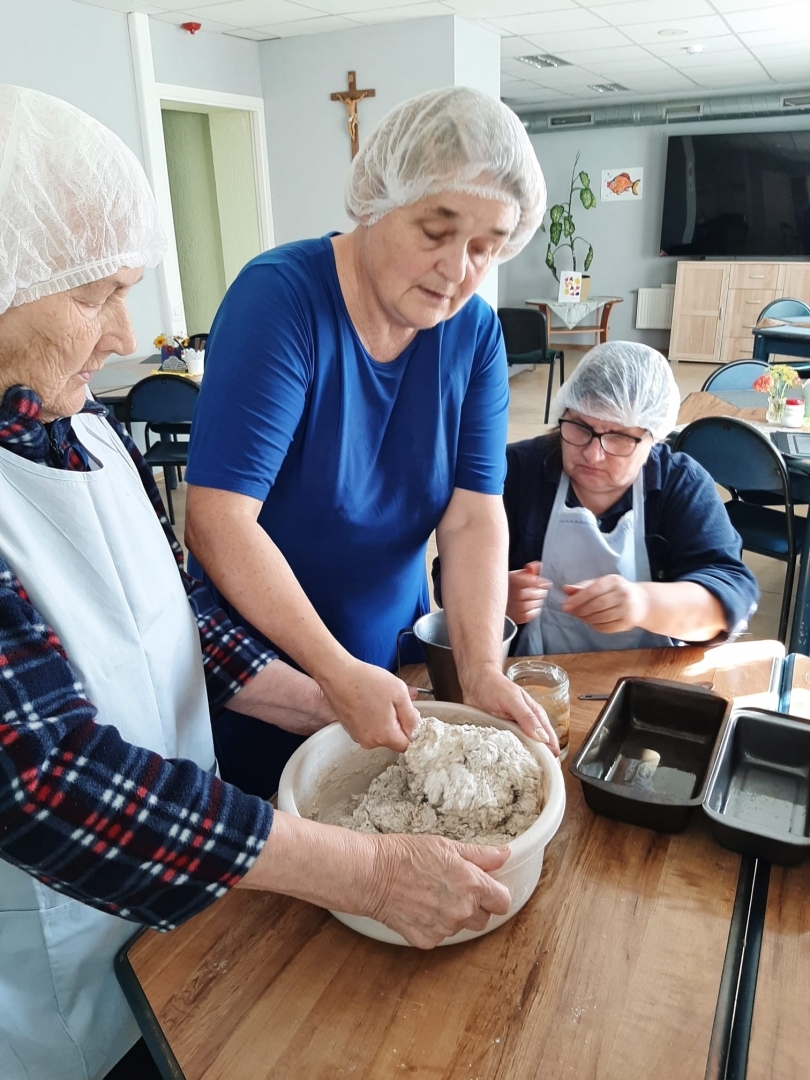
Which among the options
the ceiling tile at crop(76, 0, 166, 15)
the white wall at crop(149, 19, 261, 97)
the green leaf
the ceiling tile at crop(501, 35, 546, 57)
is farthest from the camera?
the green leaf

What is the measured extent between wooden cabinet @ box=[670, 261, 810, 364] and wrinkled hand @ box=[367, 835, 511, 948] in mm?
9369

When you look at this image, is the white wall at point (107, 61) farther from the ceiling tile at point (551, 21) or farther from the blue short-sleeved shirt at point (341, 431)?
the blue short-sleeved shirt at point (341, 431)

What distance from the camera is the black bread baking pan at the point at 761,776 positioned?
3.46 feet

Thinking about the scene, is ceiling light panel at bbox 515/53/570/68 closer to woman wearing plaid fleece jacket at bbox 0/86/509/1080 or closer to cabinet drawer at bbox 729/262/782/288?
cabinet drawer at bbox 729/262/782/288

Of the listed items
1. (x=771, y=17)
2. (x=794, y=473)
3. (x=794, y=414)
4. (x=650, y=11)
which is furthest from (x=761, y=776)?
(x=771, y=17)

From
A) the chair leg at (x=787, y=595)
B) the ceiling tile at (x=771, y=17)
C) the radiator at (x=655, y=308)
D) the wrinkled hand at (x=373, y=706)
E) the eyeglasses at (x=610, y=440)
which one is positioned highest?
the ceiling tile at (x=771, y=17)

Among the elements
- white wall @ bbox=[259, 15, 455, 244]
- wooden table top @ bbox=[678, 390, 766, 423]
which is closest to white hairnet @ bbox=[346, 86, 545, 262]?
wooden table top @ bbox=[678, 390, 766, 423]

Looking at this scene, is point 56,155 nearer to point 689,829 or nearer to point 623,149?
point 689,829

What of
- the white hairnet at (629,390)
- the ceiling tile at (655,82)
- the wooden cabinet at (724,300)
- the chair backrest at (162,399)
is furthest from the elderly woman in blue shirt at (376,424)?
the wooden cabinet at (724,300)

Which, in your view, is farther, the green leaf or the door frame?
the green leaf

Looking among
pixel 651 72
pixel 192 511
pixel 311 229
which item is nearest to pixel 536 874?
pixel 192 511

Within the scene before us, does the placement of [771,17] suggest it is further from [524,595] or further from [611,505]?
[524,595]

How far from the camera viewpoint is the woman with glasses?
1707 millimetres

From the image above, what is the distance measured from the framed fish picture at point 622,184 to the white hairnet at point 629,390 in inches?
352
